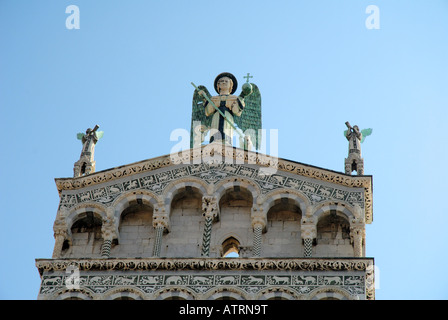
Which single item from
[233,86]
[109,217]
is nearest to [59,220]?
[109,217]

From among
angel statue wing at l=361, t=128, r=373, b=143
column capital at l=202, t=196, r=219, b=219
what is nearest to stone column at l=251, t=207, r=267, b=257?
column capital at l=202, t=196, r=219, b=219

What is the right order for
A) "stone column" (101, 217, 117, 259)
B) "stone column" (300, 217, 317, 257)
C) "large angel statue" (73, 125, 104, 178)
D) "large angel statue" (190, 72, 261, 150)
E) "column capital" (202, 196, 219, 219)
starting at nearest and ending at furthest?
"stone column" (300, 217, 317, 257)
"stone column" (101, 217, 117, 259)
"column capital" (202, 196, 219, 219)
"large angel statue" (73, 125, 104, 178)
"large angel statue" (190, 72, 261, 150)

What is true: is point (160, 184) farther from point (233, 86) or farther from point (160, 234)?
point (233, 86)

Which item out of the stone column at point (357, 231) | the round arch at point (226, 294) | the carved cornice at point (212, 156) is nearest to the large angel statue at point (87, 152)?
the carved cornice at point (212, 156)

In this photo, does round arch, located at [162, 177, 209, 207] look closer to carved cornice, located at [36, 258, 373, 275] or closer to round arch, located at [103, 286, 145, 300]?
carved cornice, located at [36, 258, 373, 275]

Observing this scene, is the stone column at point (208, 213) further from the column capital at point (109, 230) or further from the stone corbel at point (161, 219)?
the column capital at point (109, 230)

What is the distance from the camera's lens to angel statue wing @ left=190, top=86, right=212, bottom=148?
2968cm

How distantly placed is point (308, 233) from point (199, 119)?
4335 mm

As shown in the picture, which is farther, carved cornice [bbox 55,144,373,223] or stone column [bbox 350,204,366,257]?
carved cornice [bbox 55,144,373,223]

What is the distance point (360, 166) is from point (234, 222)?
8.25ft

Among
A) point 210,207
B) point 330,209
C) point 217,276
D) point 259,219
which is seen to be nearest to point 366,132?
point 330,209

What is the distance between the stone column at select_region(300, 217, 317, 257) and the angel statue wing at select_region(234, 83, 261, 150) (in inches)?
122

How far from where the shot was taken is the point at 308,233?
1056 inches

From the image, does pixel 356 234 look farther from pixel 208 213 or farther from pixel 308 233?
pixel 208 213
